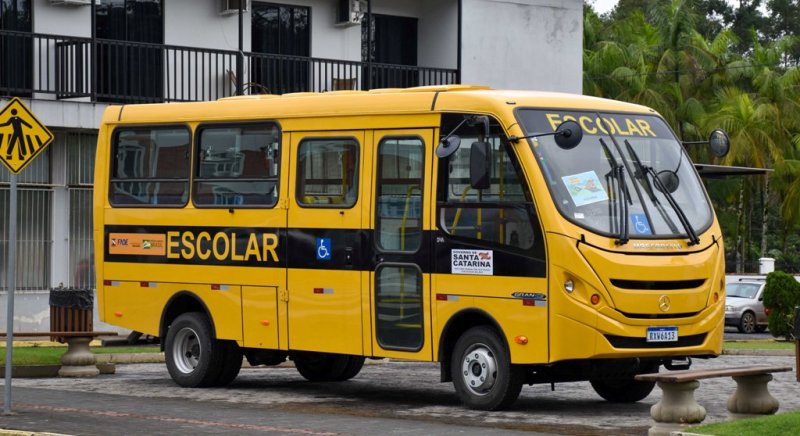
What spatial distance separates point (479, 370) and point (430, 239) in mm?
1420

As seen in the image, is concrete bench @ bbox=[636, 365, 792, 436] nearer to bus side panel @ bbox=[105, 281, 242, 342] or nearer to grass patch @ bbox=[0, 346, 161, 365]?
bus side panel @ bbox=[105, 281, 242, 342]

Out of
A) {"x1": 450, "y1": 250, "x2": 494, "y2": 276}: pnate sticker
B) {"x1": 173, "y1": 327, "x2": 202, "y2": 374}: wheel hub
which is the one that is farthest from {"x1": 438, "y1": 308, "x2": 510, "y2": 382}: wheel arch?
{"x1": 173, "y1": 327, "x2": 202, "y2": 374}: wheel hub

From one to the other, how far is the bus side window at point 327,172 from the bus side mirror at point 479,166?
1889 mm

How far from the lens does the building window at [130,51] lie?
28750mm

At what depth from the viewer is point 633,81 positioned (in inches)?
2339

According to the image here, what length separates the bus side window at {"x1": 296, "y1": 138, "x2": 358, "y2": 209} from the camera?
17156 mm

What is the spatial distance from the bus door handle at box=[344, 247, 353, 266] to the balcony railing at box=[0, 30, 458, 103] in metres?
11.1

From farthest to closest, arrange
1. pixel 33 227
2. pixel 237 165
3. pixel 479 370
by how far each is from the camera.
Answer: pixel 33 227, pixel 237 165, pixel 479 370

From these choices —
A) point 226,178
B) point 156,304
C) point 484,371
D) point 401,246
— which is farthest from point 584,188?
point 156,304

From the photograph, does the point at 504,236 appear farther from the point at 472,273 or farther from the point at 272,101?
the point at 272,101

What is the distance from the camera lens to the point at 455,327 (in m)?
16.2

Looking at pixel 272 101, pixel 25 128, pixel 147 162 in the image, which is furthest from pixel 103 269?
pixel 25 128

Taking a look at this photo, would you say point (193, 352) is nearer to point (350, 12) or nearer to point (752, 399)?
point (752, 399)

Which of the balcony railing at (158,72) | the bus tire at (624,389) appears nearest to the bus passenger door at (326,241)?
the bus tire at (624,389)
